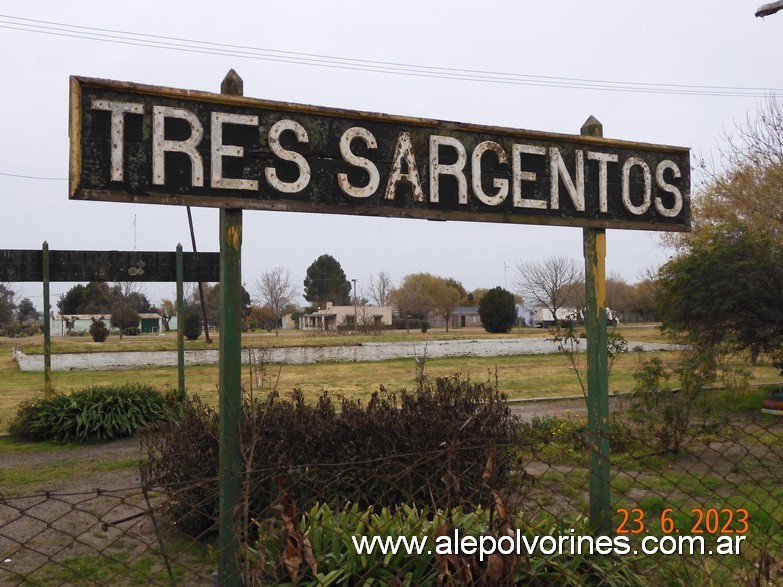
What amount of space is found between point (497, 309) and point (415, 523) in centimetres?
3861

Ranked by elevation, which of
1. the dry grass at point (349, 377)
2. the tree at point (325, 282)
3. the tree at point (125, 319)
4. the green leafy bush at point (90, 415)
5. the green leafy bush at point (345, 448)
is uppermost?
the tree at point (325, 282)

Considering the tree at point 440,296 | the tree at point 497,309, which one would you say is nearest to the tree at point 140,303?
the tree at point 440,296

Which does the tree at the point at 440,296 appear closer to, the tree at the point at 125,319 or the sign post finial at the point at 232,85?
the tree at the point at 125,319

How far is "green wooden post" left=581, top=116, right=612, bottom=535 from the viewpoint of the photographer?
3.81 m

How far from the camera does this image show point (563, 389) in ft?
51.5

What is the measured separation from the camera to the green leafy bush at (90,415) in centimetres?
980

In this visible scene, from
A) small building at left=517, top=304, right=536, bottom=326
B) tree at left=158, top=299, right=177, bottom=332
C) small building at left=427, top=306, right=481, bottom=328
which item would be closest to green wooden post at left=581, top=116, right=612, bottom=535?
tree at left=158, top=299, right=177, bottom=332

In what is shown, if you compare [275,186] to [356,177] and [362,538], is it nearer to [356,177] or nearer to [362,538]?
[356,177]

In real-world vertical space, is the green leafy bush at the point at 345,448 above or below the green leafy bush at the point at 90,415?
above

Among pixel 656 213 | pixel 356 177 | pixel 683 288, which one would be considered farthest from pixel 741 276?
pixel 356 177

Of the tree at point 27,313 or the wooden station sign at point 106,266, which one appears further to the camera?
the tree at point 27,313

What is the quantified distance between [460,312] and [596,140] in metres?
72.7

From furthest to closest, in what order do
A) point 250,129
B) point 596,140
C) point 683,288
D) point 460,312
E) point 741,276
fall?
point 460,312 < point 683,288 < point 741,276 < point 596,140 < point 250,129

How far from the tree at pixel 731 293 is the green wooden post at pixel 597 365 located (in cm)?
818
